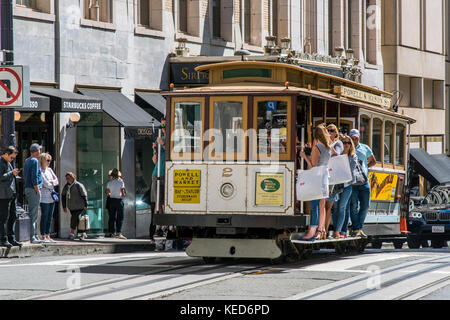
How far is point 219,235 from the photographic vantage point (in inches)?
627

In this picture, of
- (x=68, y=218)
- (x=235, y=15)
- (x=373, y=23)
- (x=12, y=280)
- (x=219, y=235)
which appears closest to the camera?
(x=12, y=280)

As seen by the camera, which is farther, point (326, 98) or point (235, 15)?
point (235, 15)

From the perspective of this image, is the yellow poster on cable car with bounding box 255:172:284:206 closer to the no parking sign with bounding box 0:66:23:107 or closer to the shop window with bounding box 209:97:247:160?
the shop window with bounding box 209:97:247:160

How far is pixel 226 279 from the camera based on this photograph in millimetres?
Answer: 13352

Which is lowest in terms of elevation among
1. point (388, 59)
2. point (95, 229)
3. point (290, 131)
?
point (95, 229)

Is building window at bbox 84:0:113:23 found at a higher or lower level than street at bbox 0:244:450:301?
higher

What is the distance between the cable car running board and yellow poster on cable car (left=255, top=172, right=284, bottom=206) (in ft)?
2.00

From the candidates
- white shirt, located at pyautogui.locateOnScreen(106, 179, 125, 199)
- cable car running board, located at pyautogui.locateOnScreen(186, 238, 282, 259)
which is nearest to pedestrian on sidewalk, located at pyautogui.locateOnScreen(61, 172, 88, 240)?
white shirt, located at pyautogui.locateOnScreen(106, 179, 125, 199)

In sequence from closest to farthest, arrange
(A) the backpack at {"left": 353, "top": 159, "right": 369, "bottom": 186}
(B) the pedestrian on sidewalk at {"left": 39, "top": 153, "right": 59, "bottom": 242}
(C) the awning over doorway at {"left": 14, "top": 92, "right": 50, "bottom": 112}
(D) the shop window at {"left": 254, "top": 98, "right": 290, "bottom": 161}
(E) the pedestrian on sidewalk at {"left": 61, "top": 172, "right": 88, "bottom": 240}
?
(D) the shop window at {"left": 254, "top": 98, "right": 290, "bottom": 161}
(A) the backpack at {"left": 353, "top": 159, "right": 369, "bottom": 186}
(B) the pedestrian on sidewalk at {"left": 39, "top": 153, "right": 59, "bottom": 242}
(C) the awning over doorway at {"left": 14, "top": 92, "right": 50, "bottom": 112}
(E) the pedestrian on sidewalk at {"left": 61, "top": 172, "right": 88, "bottom": 240}

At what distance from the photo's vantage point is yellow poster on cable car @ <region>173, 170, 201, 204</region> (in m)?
15.6

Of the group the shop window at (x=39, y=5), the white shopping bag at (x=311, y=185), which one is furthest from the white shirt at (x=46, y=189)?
the white shopping bag at (x=311, y=185)
